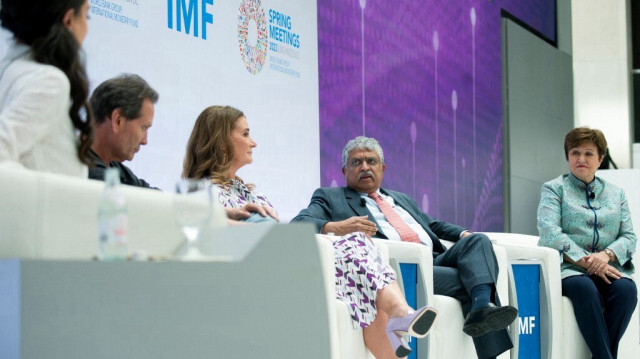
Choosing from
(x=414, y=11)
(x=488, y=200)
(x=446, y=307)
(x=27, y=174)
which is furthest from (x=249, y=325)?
(x=488, y=200)

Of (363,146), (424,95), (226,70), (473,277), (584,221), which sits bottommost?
(473,277)

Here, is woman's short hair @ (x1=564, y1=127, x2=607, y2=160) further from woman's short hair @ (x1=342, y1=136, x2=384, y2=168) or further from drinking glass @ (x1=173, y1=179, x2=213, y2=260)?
drinking glass @ (x1=173, y1=179, x2=213, y2=260)

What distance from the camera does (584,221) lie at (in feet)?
16.4

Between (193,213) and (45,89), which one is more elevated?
(45,89)

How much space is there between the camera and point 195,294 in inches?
59.1

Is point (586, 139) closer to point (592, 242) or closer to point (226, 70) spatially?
point (592, 242)

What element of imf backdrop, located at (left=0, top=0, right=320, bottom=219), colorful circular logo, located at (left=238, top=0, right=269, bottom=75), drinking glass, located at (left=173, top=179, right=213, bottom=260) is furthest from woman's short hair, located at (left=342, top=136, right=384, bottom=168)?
drinking glass, located at (left=173, top=179, right=213, bottom=260)

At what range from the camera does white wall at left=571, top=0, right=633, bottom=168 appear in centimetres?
1049

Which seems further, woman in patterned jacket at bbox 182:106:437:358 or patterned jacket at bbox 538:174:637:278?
patterned jacket at bbox 538:174:637:278

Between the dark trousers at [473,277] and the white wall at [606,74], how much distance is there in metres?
6.87

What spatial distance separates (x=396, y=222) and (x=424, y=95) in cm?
235

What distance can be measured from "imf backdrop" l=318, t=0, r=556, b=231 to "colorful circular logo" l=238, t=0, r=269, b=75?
65 centimetres

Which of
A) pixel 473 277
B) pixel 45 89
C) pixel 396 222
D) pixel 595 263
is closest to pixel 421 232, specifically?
pixel 396 222

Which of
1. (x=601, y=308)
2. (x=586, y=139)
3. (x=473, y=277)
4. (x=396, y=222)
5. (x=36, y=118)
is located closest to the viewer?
(x=36, y=118)
